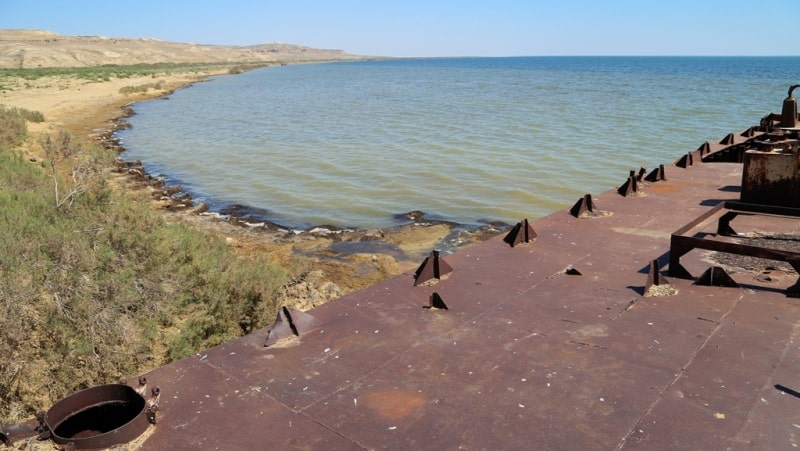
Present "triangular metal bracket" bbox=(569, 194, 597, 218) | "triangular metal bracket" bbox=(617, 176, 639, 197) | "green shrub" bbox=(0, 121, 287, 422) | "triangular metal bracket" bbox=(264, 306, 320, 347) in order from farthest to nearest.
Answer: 1. "triangular metal bracket" bbox=(617, 176, 639, 197)
2. "triangular metal bracket" bbox=(569, 194, 597, 218)
3. "green shrub" bbox=(0, 121, 287, 422)
4. "triangular metal bracket" bbox=(264, 306, 320, 347)

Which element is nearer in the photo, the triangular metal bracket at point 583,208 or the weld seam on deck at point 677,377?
the weld seam on deck at point 677,377

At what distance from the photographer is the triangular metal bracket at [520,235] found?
224 inches

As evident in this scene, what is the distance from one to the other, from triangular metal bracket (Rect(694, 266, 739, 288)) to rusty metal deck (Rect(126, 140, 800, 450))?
0.06 meters

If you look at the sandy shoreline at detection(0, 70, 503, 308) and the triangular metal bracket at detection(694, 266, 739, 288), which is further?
the sandy shoreline at detection(0, 70, 503, 308)

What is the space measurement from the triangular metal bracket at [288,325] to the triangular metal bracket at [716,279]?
2903 millimetres

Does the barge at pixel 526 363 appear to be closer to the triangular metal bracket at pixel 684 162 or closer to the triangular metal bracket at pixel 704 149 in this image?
the triangular metal bracket at pixel 684 162

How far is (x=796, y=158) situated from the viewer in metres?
5.47

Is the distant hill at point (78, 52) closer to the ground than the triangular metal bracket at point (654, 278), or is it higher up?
higher up

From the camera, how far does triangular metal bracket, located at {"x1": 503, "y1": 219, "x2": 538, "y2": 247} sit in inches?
224

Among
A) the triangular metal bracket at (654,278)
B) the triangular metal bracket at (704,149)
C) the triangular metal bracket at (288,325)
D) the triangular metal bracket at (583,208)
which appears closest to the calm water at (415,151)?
the triangular metal bracket at (704,149)

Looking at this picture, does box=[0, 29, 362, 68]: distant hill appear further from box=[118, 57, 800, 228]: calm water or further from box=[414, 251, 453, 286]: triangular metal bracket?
box=[414, 251, 453, 286]: triangular metal bracket

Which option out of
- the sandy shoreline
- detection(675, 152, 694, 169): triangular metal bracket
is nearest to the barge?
the sandy shoreline

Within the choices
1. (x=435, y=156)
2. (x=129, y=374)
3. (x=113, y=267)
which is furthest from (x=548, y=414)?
(x=435, y=156)

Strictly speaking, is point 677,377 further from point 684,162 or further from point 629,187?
point 684,162
